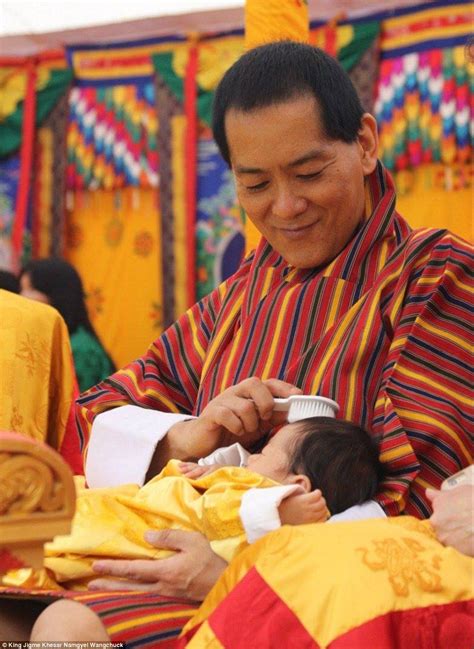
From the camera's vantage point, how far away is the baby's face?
2271 millimetres

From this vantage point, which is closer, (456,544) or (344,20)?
(456,544)

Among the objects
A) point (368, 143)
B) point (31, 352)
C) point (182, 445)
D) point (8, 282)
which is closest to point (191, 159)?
point (8, 282)

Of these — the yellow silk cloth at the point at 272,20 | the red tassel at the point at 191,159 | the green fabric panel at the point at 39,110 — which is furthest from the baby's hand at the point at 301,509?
the green fabric panel at the point at 39,110

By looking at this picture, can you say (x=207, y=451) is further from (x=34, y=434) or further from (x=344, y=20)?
(x=344, y=20)

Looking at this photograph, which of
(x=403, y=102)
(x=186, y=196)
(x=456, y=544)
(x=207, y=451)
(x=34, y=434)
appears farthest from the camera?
(x=186, y=196)

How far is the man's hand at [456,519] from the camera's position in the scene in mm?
1917

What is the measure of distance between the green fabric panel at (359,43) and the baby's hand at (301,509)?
12.4ft

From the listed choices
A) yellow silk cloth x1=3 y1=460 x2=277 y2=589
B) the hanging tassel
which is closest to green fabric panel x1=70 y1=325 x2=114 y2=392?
the hanging tassel

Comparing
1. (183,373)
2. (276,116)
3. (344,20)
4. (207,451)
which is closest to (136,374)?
(183,373)

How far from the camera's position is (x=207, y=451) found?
252cm

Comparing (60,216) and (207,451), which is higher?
(207,451)

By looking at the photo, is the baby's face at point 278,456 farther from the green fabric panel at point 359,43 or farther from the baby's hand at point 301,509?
the green fabric panel at point 359,43

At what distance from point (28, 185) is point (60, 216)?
0.87 ft

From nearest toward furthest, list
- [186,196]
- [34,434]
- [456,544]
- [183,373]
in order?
[456,544]
[183,373]
[34,434]
[186,196]
